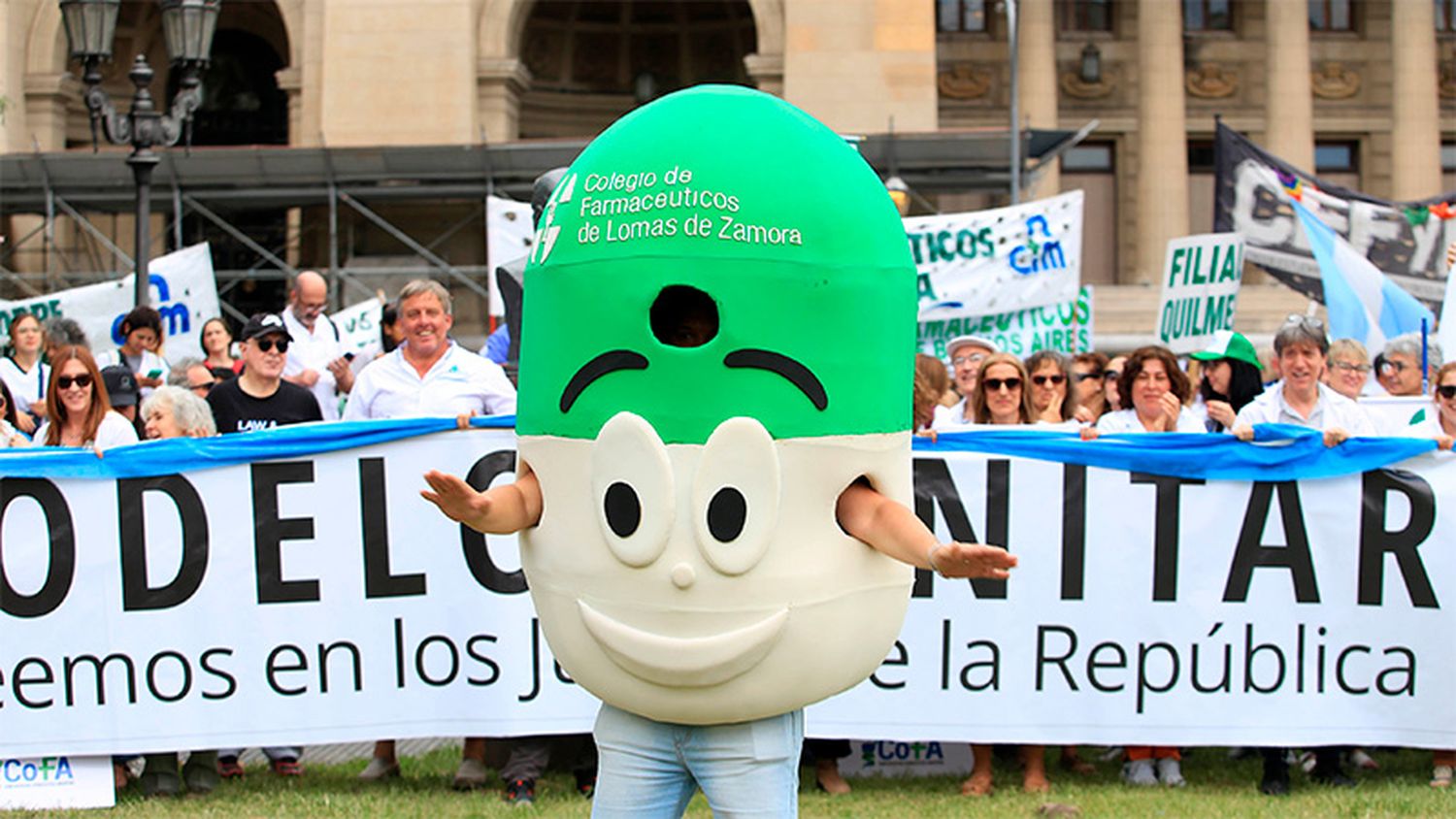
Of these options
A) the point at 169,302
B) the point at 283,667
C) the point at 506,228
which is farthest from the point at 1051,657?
the point at 169,302

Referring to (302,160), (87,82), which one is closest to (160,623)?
(87,82)

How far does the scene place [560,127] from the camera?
36.7m

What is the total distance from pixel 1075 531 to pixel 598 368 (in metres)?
3.79

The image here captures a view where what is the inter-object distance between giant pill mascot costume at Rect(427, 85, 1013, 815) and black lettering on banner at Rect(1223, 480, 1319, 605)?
353 centimetres

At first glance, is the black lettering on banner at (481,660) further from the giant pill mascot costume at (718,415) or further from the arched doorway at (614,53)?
the arched doorway at (614,53)

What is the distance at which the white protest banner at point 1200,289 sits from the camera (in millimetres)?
15086

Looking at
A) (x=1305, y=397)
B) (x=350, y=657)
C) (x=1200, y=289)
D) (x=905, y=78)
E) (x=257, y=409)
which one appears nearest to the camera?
(x=350, y=657)

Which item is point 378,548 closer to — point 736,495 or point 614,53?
point 736,495

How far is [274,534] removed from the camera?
768 centimetres

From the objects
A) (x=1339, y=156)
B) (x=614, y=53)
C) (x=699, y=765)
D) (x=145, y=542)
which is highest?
(x=614, y=53)

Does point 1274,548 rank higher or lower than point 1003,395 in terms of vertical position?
lower

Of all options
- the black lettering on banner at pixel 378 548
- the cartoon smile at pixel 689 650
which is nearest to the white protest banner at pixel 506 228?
the black lettering on banner at pixel 378 548

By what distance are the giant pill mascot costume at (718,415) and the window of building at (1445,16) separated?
144 feet

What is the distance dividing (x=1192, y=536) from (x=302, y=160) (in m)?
21.2
